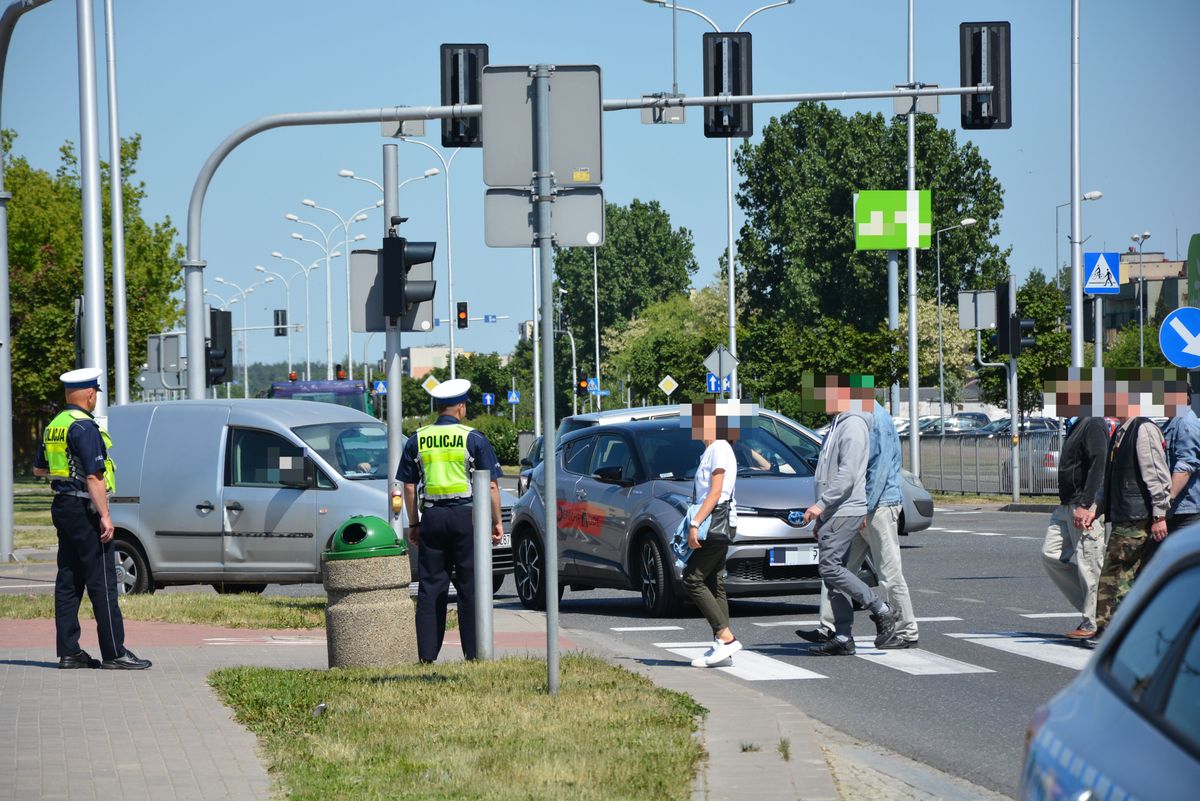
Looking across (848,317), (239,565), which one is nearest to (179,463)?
(239,565)

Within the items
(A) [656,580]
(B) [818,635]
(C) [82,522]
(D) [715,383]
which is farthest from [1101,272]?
(C) [82,522]

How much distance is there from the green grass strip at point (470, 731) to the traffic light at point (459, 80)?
431 inches

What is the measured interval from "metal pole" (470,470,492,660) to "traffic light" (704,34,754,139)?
11.6m

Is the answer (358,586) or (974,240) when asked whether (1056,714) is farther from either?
(974,240)

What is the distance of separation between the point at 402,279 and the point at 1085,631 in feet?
18.8

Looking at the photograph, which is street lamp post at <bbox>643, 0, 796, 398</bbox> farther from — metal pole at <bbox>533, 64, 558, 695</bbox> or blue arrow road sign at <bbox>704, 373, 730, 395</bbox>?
metal pole at <bbox>533, 64, 558, 695</bbox>

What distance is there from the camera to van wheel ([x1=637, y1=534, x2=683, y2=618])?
1450 centimetres

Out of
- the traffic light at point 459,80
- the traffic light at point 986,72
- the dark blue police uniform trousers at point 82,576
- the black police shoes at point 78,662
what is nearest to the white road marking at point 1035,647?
the dark blue police uniform trousers at point 82,576

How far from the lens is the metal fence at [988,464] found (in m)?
35.9

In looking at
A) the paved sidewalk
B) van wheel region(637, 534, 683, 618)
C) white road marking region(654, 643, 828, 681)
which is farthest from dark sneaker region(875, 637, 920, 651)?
van wheel region(637, 534, 683, 618)

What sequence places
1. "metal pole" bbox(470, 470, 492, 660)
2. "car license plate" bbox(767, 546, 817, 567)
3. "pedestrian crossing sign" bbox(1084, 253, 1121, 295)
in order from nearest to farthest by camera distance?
"metal pole" bbox(470, 470, 492, 660)
"car license plate" bbox(767, 546, 817, 567)
"pedestrian crossing sign" bbox(1084, 253, 1121, 295)

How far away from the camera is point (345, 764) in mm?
7297

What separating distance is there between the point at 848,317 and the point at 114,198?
212ft

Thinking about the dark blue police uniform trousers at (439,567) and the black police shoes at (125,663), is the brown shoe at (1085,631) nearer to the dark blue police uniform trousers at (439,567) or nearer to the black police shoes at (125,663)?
the dark blue police uniform trousers at (439,567)
